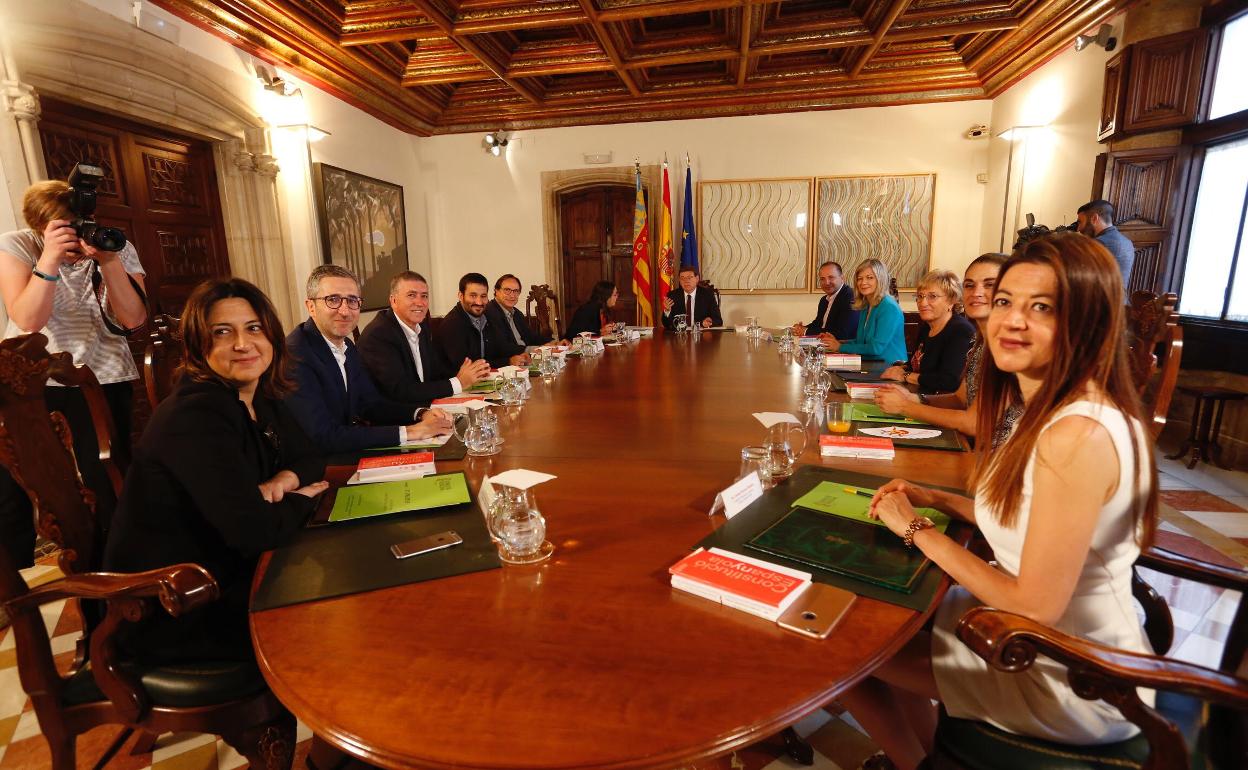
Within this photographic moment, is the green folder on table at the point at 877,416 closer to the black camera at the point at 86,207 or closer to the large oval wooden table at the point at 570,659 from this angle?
the large oval wooden table at the point at 570,659

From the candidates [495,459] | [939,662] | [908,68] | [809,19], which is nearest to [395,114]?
[809,19]

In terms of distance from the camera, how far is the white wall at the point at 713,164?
6.23 meters

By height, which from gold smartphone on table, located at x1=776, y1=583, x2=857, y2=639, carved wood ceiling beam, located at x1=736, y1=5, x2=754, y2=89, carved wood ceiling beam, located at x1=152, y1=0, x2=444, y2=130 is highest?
carved wood ceiling beam, located at x1=736, y1=5, x2=754, y2=89

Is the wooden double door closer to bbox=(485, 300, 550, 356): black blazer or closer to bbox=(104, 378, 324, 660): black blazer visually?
bbox=(485, 300, 550, 356): black blazer

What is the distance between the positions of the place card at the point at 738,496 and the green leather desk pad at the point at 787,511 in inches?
0.5

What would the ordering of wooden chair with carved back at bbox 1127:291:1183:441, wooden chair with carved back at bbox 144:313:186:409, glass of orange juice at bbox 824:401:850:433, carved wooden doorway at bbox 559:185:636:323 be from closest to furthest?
wooden chair with carved back at bbox 1127:291:1183:441, glass of orange juice at bbox 824:401:850:433, wooden chair with carved back at bbox 144:313:186:409, carved wooden doorway at bbox 559:185:636:323

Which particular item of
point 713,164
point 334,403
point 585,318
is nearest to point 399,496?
point 334,403

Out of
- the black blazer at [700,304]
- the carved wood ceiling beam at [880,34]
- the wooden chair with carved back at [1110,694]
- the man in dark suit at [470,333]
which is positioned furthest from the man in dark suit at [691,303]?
the wooden chair with carved back at [1110,694]

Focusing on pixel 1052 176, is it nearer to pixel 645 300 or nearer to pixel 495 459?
pixel 645 300

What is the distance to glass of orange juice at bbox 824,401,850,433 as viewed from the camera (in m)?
1.81

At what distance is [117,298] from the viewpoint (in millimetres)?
2344

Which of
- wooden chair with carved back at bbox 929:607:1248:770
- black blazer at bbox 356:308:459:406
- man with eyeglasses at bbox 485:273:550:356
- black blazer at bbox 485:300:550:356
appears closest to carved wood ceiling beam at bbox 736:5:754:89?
man with eyeglasses at bbox 485:273:550:356

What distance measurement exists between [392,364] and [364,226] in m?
3.64

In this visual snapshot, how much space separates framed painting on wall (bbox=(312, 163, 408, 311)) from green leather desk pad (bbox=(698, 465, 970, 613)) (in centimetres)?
479
